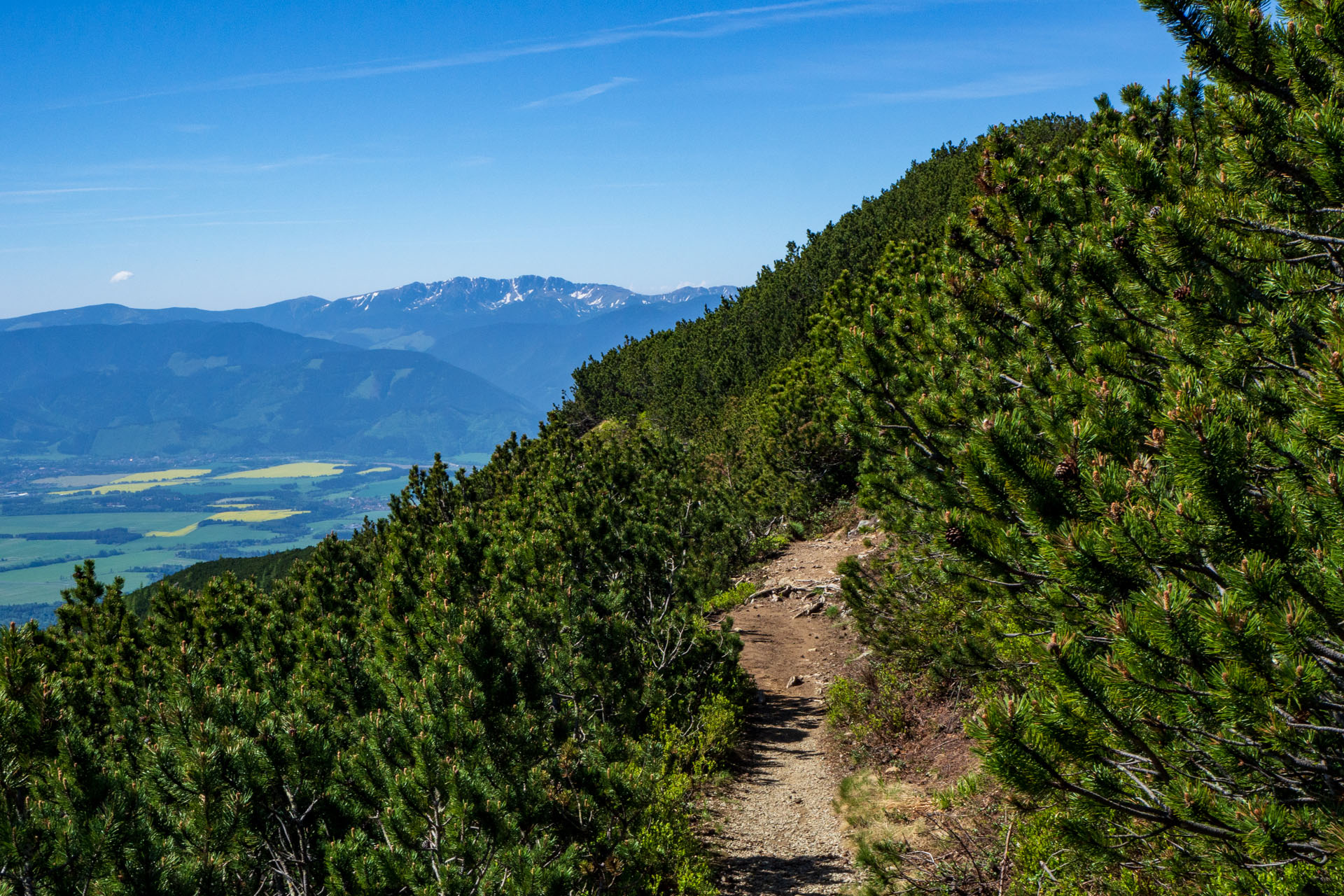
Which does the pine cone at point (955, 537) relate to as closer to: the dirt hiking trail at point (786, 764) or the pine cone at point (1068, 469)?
the pine cone at point (1068, 469)

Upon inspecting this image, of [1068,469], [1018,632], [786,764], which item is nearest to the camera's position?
[1068,469]

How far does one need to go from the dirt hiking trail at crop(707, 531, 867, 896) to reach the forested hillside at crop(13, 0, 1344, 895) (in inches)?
25.5

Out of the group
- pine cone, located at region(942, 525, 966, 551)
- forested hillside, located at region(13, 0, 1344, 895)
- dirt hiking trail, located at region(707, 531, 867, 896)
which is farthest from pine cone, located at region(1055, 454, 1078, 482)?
dirt hiking trail, located at region(707, 531, 867, 896)

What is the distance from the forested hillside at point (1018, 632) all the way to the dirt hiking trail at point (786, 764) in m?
0.65

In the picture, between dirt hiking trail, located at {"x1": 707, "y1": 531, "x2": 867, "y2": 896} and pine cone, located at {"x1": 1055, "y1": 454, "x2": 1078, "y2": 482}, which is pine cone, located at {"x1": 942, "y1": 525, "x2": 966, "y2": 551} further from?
dirt hiking trail, located at {"x1": 707, "y1": 531, "x2": 867, "y2": 896}

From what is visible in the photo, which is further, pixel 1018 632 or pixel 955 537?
pixel 1018 632

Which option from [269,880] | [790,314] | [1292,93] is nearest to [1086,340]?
[1292,93]

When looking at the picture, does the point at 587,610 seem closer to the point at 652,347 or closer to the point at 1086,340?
the point at 1086,340

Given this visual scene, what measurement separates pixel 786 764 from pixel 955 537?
296 inches

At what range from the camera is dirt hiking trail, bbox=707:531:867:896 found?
25.5 ft

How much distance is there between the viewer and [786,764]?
34.2 ft

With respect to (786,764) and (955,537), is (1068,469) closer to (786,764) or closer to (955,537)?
(955,537)

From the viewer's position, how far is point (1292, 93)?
3363mm

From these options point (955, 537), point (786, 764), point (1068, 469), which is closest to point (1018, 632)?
point (955, 537)
